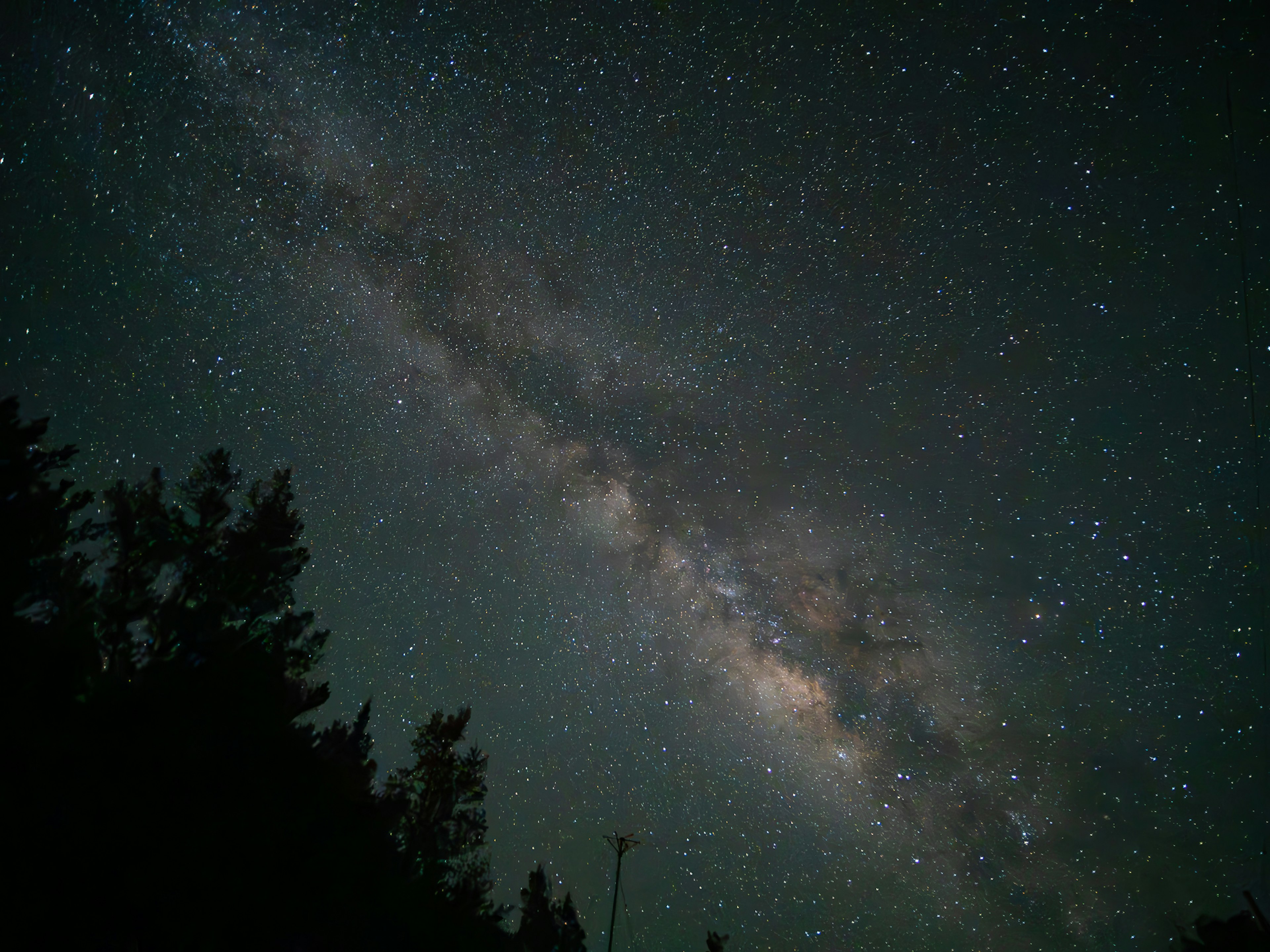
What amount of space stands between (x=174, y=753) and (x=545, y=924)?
2246 cm

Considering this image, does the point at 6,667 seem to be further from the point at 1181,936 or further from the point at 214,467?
the point at 1181,936

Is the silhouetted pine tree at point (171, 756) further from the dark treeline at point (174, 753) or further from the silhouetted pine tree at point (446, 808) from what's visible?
the silhouetted pine tree at point (446, 808)

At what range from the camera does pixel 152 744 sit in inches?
286

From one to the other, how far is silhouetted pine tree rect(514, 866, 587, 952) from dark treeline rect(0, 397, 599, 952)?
1090 centimetres

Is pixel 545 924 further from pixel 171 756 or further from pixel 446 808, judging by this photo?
pixel 171 756

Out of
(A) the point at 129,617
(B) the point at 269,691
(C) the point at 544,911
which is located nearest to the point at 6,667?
(B) the point at 269,691

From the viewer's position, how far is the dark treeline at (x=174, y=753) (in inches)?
243

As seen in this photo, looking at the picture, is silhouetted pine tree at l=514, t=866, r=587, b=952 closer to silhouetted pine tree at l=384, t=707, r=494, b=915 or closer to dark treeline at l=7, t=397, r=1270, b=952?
silhouetted pine tree at l=384, t=707, r=494, b=915

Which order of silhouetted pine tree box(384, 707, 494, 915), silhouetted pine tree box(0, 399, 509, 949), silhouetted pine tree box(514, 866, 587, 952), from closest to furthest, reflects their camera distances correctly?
silhouetted pine tree box(0, 399, 509, 949), silhouetted pine tree box(384, 707, 494, 915), silhouetted pine tree box(514, 866, 587, 952)

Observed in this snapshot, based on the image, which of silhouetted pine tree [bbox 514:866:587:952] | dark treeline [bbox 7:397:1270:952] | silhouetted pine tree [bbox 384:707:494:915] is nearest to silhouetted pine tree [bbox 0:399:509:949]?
dark treeline [bbox 7:397:1270:952]

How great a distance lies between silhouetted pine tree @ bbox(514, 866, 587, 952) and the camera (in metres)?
22.2

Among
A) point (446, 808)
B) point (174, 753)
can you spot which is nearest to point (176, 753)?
point (174, 753)

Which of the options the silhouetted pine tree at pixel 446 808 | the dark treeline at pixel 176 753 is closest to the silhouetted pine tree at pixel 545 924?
the silhouetted pine tree at pixel 446 808

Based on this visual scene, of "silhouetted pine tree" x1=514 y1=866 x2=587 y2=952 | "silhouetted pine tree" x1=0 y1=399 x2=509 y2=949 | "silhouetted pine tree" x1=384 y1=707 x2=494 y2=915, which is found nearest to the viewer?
"silhouetted pine tree" x1=0 y1=399 x2=509 y2=949
